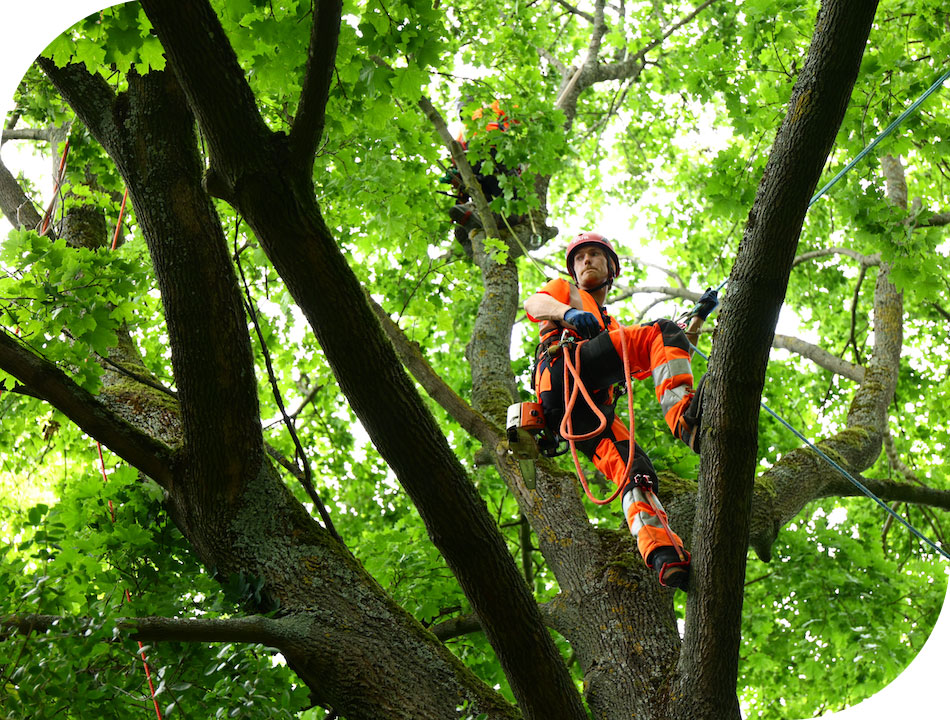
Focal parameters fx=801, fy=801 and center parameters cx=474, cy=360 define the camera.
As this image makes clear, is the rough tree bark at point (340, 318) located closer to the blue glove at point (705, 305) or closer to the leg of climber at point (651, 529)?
the leg of climber at point (651, 529)

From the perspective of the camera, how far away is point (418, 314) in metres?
5.94

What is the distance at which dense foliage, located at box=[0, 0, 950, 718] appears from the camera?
2.72 m

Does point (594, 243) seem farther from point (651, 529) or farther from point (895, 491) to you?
point (895, 491)

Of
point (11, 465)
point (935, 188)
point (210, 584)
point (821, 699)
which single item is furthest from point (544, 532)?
point (935, 188)

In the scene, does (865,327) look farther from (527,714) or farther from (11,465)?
(11,465)

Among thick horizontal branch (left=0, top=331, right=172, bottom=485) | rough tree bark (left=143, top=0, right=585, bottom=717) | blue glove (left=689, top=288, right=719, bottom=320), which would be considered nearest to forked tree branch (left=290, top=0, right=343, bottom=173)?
rough tree bark (left=143, top=0, right=585, bottom=717)

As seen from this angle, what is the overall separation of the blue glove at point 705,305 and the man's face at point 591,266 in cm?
88

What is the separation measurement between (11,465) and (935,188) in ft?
25.4

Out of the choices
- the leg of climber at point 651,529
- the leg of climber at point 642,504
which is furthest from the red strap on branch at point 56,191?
the leg of climber at point 651,529

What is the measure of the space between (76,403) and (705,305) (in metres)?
2.54

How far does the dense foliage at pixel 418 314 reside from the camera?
2.72 metres

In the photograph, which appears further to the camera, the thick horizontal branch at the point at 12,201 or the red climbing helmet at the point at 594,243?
the thick horizontal branch at the point at 12,201

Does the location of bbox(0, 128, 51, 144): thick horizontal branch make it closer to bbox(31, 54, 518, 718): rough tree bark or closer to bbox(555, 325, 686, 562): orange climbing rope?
bbox(31, 54, 518, 718): rough tree bark

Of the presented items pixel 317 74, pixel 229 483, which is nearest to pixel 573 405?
pixel 229 483
